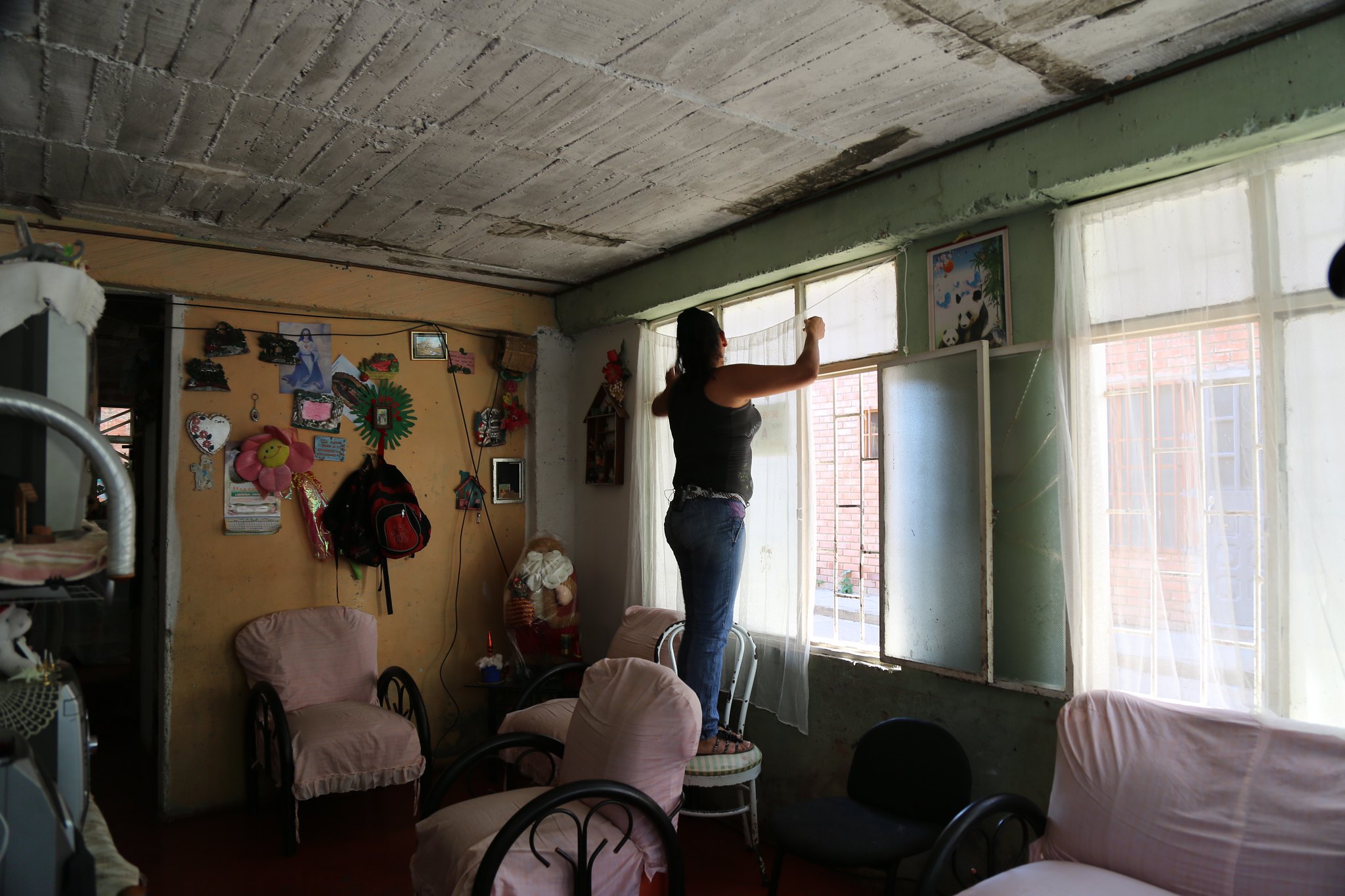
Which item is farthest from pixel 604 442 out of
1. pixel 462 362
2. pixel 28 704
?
pixel 28 704

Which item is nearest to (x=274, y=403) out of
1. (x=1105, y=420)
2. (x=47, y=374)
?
(x=47, y=374)

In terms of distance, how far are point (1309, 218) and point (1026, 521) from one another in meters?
1.18

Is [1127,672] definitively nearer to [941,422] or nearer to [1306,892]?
[1306,892]

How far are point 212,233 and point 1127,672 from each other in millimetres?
4269

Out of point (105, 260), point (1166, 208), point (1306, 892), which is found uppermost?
point (105, 260)

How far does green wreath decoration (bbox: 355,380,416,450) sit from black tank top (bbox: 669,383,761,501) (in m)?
2.19

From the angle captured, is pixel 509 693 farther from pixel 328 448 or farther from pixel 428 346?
pixel 428 346

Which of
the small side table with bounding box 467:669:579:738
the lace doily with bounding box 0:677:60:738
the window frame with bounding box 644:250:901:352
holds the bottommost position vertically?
the small side table with bounding box 467:669:579:738

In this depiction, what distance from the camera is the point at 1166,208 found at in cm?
248

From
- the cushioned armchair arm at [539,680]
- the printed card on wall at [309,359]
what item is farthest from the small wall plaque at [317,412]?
the cushioned armchair arm at [539,680]

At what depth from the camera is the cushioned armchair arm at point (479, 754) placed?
267cm

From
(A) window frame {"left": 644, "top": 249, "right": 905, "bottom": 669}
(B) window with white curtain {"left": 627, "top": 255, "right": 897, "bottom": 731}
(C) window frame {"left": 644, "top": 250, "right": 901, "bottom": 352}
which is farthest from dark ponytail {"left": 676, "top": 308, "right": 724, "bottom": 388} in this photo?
(B) window with white curtain {"left": 627, "top": 255, "right": 897, "bottom": 731}

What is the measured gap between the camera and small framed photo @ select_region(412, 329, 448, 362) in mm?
4750

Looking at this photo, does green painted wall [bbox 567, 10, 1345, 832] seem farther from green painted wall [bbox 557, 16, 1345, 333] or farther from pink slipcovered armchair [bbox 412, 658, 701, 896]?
pink slipcovered armchair [bbox 412, 658, 701, 896]
